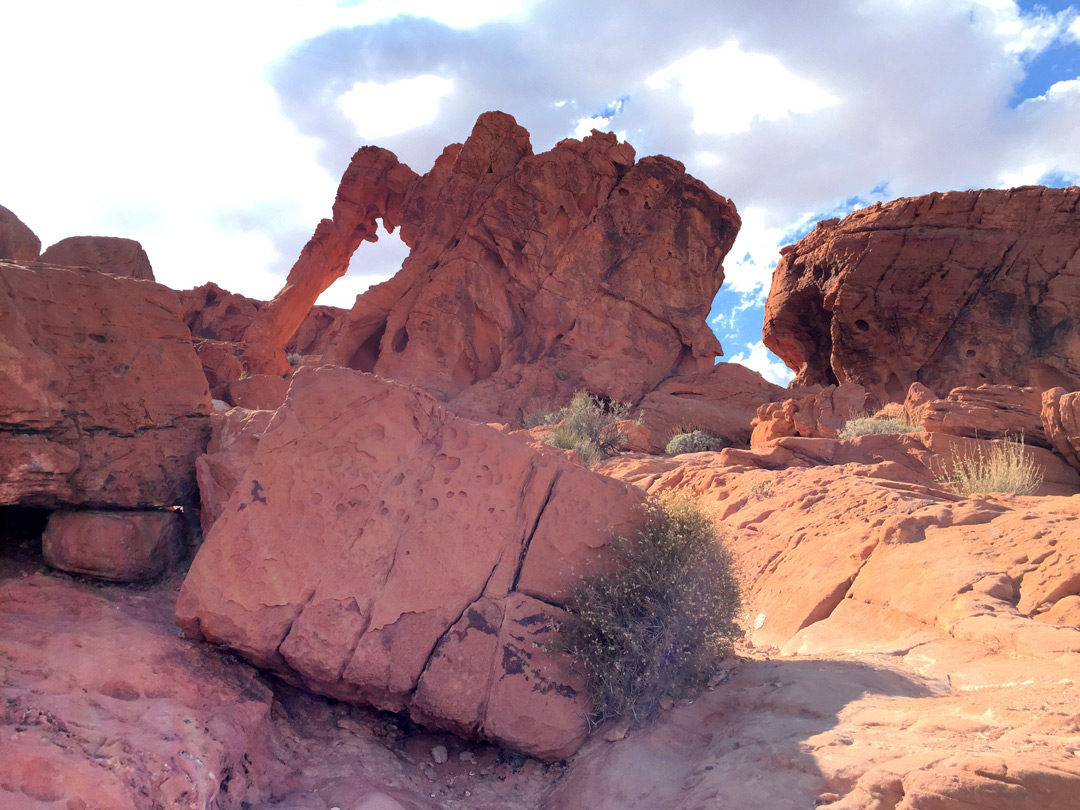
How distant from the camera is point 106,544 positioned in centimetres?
418

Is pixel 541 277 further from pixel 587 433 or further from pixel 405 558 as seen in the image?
pixel 405 558

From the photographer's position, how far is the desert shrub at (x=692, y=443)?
1473cm

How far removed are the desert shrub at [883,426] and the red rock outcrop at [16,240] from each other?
37.8ft

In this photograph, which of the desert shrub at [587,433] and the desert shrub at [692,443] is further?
the desert shrub at [692,443]

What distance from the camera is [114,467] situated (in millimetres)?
4414

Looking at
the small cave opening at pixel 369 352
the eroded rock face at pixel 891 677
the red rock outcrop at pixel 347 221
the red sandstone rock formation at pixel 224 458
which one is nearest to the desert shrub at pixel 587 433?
the eroded rock face at pixel 891 677

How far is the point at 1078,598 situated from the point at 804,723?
2202 millimetres

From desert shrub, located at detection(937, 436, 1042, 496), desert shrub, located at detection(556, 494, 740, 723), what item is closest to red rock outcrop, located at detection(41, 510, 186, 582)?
desert shrub, located at detection(556, 494, 740, 723)

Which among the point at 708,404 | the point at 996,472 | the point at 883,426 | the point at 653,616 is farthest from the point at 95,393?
the point at 708,404

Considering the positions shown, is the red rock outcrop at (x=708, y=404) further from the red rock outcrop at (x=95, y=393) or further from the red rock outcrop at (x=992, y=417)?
the red rock outcrop at (x=95, y=393)

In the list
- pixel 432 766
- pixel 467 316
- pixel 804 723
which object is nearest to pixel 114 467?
pixel 432 766

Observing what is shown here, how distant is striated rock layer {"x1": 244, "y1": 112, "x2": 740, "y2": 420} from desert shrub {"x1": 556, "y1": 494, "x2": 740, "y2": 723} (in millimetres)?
15256

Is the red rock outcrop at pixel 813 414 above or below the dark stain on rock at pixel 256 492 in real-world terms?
above

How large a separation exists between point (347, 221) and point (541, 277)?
704 cm
